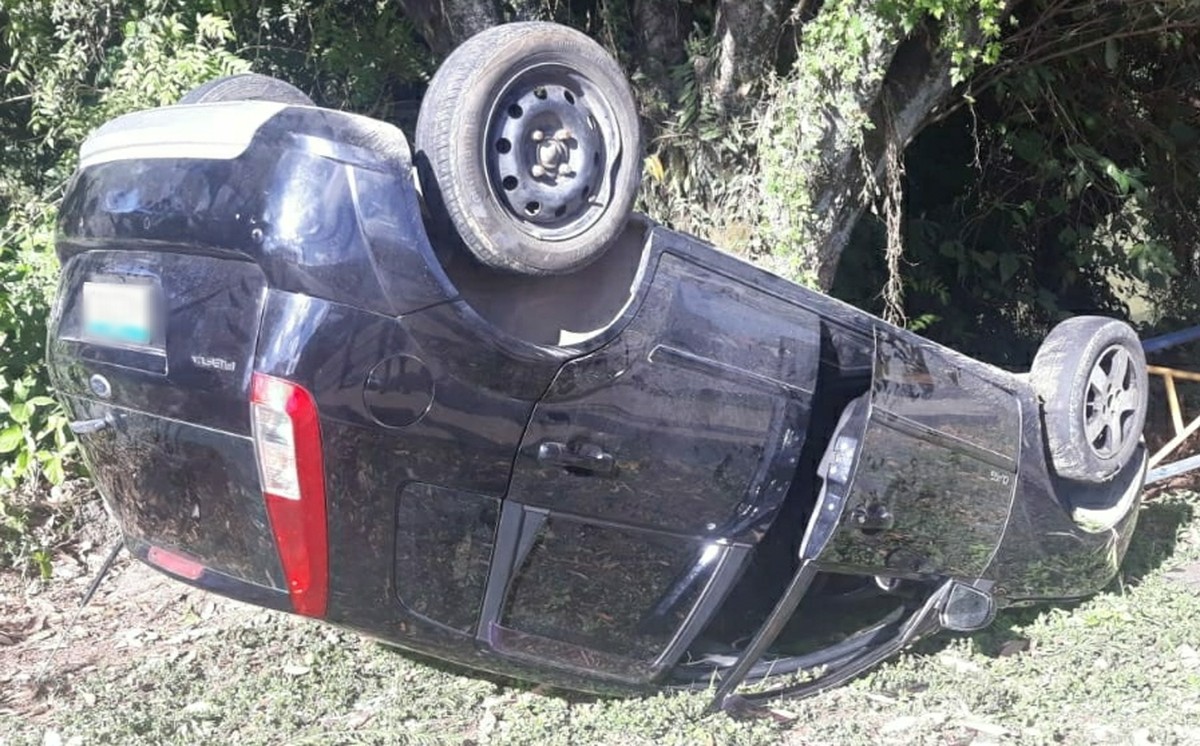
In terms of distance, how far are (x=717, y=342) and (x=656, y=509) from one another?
0.52m

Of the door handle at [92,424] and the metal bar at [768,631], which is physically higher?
the door handle at [92,424]

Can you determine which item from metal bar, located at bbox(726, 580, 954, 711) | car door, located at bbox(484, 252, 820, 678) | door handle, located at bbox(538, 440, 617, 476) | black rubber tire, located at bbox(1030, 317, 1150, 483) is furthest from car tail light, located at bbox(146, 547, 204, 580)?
black rubber tire, located at bbox(1030, 317, 1150, 483)

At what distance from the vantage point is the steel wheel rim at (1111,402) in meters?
4.84

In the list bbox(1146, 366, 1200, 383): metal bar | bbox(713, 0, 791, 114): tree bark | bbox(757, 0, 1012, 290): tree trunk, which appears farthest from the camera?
bbox(1146, 366, 1200, 383): metal bar

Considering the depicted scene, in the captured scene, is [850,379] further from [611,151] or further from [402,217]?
[402,217]

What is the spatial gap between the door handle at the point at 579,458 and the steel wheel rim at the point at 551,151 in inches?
22.4

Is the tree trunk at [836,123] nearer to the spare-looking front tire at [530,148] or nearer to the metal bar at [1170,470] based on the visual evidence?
the metal bar at [1170,470]

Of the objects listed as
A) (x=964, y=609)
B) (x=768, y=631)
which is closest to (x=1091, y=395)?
(x=964, y=609)

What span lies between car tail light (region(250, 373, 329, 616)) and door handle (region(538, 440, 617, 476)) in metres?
0.62

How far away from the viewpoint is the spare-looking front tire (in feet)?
10.5

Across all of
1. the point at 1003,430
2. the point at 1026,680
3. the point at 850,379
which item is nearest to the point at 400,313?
the point at 850,379

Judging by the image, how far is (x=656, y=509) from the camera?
3656 mm

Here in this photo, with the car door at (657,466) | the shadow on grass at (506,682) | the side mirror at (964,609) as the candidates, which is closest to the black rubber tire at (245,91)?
the car door at (657,466)

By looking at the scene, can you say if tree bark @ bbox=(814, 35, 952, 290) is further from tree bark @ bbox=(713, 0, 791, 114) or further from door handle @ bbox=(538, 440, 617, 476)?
door handle @ bbox=(538, 440, 617, 476)
